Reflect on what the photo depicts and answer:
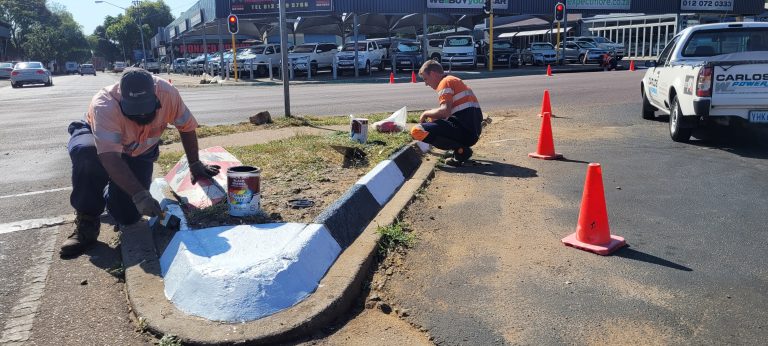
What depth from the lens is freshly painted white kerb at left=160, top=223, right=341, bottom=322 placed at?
320 centimetres

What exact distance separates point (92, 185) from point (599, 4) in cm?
3599

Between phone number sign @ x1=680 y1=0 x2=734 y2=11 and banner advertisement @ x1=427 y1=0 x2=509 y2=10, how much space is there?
12.0 metres

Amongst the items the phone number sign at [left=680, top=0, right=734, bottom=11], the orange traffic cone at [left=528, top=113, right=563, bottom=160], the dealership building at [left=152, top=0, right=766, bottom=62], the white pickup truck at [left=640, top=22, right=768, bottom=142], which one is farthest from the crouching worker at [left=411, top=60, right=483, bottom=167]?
the phone number sign at [left=680, top=0, right=734, bottom=11]

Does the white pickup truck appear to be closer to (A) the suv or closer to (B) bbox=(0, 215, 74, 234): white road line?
(B) bbox=(0, 215, 74, 234): white road line

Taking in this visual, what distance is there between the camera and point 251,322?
309 cm

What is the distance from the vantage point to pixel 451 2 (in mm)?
33062

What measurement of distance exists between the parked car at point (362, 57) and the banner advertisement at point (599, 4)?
11489 mm

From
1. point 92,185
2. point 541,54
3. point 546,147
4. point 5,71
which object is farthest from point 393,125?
point 5,71

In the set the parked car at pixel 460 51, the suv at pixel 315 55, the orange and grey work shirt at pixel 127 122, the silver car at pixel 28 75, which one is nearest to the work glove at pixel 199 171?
the orange and grey work shirt at pixel 127 122

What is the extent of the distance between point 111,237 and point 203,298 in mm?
1791

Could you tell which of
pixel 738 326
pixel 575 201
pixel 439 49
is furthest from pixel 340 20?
pixel 738 326

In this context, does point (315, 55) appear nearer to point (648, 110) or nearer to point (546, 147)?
point (648, 110)

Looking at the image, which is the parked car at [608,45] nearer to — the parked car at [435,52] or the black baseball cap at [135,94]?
the parked car at [435,52]

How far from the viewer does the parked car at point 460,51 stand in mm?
32375
